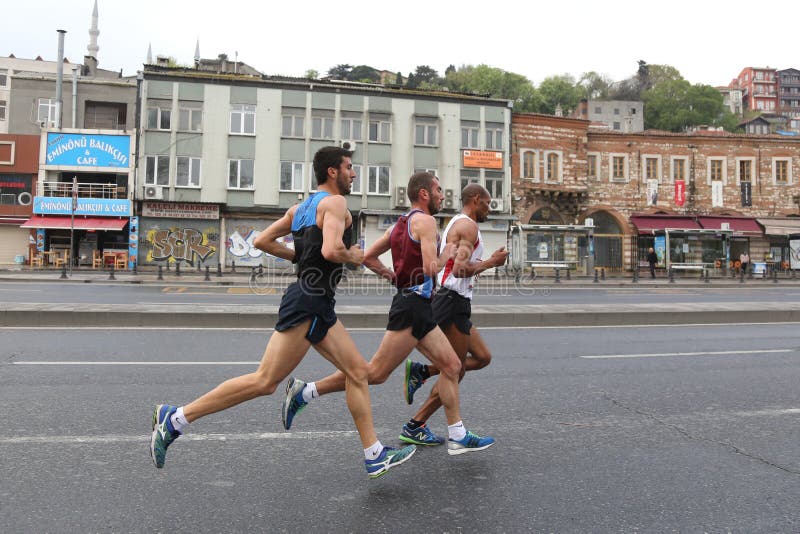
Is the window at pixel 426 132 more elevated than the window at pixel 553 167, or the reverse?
the window at pixel 426 132

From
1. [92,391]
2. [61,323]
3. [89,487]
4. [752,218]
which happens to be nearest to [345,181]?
[89,487]

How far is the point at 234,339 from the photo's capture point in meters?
9.15

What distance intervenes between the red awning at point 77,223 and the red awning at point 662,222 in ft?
98.6

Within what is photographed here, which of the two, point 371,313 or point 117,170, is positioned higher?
point 117,170

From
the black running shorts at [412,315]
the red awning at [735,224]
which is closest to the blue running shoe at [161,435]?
the black running shorts at [412,315]

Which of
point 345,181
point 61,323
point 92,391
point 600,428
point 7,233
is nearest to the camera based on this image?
point 345,181

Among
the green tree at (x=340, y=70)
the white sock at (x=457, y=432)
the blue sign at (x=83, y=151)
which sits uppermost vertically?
the green tree at (x=340, y=70)

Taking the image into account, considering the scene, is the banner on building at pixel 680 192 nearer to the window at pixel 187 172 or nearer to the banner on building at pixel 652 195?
the banner on building at pixel 652 195

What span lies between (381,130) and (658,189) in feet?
59.5

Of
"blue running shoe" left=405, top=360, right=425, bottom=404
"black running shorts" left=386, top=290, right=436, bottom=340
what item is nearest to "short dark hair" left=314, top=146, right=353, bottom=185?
"black running shorts" left=386, top=290, right=436, bottom=340

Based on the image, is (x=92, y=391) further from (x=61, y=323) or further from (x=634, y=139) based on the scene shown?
(x=634, y=139)

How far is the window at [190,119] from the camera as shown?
33.8m

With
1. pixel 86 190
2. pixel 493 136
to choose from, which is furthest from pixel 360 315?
pixel 493 136

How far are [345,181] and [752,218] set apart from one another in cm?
4237
